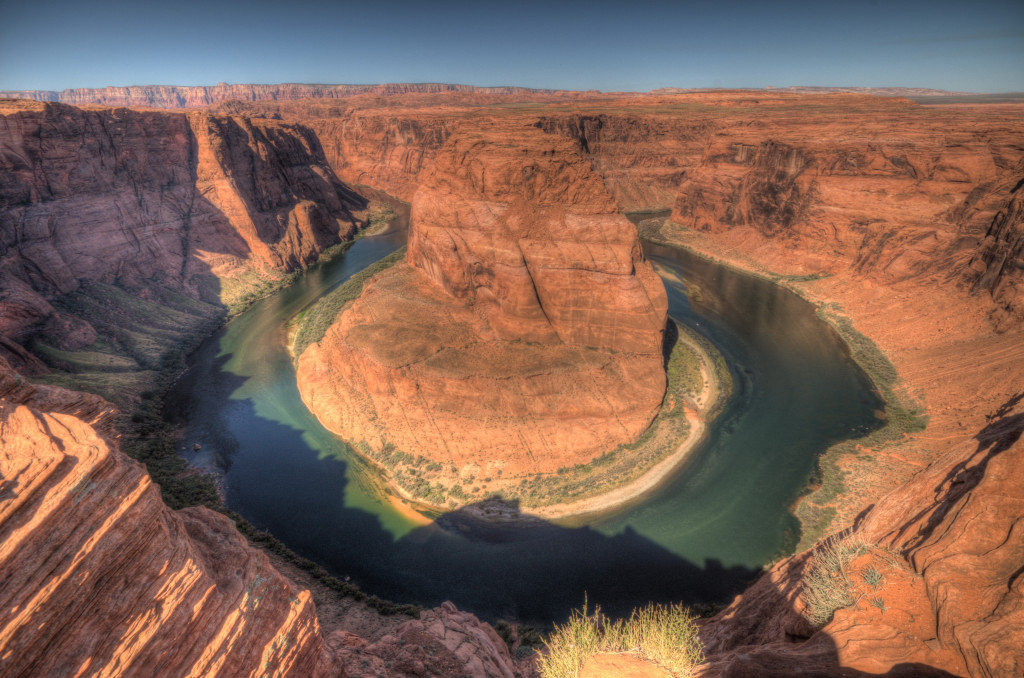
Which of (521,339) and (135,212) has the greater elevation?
(135,212)

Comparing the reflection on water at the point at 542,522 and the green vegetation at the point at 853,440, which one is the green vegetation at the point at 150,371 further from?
the green vegetation at the point at 853,440

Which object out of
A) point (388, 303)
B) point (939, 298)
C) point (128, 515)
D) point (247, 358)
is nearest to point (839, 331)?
point (939, 298)

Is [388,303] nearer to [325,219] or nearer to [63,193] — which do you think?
[63,193]

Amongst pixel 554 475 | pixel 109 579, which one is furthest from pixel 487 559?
pixel 109 579

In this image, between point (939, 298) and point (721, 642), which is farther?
point (939, 298)

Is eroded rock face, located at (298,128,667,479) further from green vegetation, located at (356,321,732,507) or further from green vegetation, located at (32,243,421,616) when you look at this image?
green vegetation, located at (32,243,421,616)

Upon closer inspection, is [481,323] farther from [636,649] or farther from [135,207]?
[135,207]

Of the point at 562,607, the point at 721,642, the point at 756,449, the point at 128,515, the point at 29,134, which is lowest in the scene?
the point at 562,607
